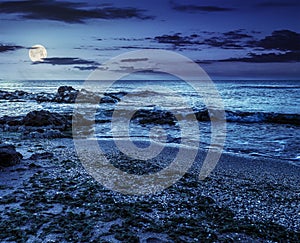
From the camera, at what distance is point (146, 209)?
4.34 metres

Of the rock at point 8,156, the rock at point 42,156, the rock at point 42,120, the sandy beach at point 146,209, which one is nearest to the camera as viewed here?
the sandy beach at point 146,209

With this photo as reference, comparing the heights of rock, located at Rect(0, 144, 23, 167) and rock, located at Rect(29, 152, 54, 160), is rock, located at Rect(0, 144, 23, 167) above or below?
above

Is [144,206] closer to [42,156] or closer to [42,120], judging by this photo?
[42,156]

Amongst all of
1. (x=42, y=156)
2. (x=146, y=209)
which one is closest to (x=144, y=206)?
(x=146, y=209)

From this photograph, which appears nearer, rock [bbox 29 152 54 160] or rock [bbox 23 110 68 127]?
rock [bbox 29 152 54 160]

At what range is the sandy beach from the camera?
368 cm

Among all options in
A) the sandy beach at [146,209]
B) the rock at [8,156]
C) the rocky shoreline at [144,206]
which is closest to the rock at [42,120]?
the rocky shoreline at [144,206]

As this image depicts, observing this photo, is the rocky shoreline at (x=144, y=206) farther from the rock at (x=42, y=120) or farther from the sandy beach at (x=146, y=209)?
the rock at (x=42, y=120)

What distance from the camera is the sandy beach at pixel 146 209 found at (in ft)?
12.1

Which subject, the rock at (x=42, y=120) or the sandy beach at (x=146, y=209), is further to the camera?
the rock at (x=42, y=120)

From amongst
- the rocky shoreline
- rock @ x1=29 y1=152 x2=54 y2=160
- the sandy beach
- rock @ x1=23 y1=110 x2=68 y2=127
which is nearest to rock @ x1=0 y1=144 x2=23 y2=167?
the rocky shoreline

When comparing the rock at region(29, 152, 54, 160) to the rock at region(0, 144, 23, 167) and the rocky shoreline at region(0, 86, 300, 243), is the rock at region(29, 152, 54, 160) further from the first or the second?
the rock at region(0, 144, 23, 167)

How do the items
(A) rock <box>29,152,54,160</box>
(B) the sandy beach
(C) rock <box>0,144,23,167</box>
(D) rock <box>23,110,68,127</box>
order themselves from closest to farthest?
(B) the sandy beach < (C) rock <box>0,144,23,167</box> < (A) rock <box>29,152,54,160</box> < (D) rock <box>23,110,68,127</box>

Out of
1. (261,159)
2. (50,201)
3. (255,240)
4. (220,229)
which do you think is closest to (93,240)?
(50,201)
